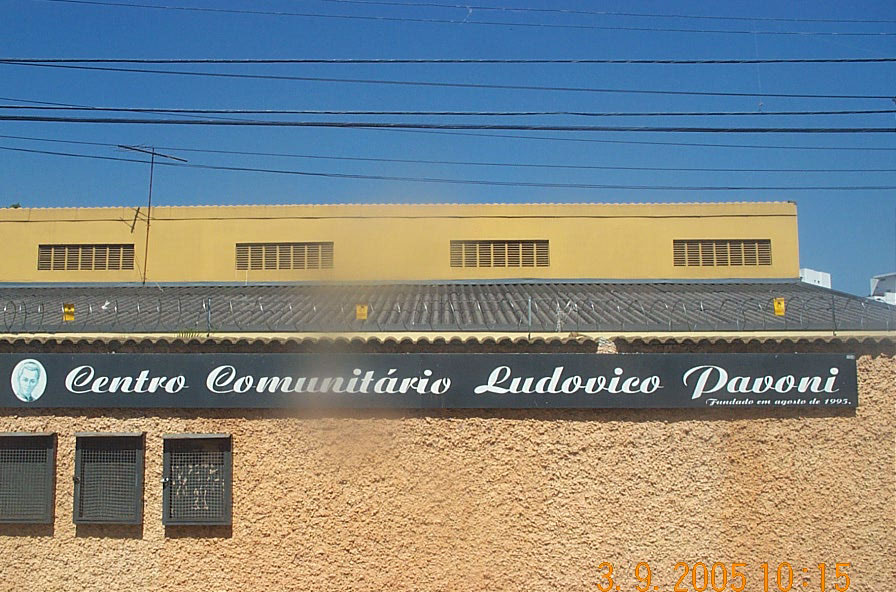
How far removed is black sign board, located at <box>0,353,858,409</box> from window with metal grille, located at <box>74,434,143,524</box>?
1.49 ft

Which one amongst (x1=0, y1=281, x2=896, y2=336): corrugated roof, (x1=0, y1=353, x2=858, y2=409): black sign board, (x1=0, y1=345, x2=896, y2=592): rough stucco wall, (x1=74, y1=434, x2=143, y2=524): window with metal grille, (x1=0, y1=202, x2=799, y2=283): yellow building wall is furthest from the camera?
(x1=0, y1=202, x2=799, y2=283): yellow building wall

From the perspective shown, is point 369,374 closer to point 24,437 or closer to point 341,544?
point 341,544

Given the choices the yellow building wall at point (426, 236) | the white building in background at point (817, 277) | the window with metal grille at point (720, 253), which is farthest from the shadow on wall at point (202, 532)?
the white building in background at point (817, 277)

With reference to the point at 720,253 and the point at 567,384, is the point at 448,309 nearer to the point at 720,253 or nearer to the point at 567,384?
the point at 567,384

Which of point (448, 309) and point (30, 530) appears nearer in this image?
point (30, 530)

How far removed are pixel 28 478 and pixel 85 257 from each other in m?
10.1

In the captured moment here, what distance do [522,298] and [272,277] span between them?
20.1 ft

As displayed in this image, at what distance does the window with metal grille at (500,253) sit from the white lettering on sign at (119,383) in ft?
30.6

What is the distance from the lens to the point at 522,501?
977 centimetres

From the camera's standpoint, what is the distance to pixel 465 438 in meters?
9.88

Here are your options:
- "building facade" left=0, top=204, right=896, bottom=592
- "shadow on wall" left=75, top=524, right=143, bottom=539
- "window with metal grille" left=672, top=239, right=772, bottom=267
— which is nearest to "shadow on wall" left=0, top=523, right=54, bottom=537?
"building facade" left=0, top=204, right=896, bottom=592

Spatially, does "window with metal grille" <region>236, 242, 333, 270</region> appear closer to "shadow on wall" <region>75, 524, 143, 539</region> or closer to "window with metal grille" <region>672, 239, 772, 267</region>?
"window with metal grille" <region>672, 239, 772, 267</region>

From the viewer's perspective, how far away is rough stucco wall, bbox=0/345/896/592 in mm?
9688

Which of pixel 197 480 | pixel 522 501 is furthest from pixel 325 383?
pixel 522 501
